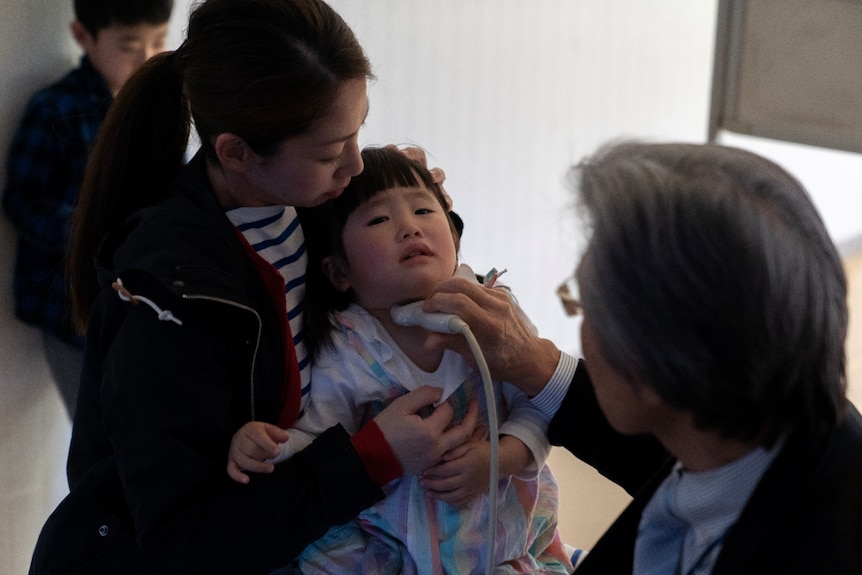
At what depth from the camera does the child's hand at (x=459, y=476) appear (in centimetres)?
135

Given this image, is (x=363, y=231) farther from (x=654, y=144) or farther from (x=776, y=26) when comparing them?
(x=776, y=26)

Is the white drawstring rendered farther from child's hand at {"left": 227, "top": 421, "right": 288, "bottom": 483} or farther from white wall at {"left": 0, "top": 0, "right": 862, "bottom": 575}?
white wall at {"left": 0, "top": 0, "right": 862, "bottom": 575}

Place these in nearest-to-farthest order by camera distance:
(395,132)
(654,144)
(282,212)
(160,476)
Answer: (654,144), (160,476), (282,212), (395,132)

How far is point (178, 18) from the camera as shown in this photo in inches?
105

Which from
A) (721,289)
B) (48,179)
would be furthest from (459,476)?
(48,179)

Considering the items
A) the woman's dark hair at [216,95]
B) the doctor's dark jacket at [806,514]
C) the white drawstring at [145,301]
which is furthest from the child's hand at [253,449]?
the doctor's dark jacket at [806,514]

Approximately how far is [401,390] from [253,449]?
28cm

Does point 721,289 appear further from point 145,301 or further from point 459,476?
point 145,301

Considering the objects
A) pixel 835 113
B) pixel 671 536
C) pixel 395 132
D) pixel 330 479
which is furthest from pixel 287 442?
pixel 395 132

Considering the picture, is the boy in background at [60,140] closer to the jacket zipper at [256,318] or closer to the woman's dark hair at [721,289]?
the jacket zipper at [256,318]

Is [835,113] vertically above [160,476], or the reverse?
[835,113]

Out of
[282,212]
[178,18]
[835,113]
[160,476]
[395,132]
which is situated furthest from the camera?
[395,132]

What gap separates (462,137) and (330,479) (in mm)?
2234

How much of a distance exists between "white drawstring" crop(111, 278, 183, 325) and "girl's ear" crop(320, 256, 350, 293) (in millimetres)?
319
